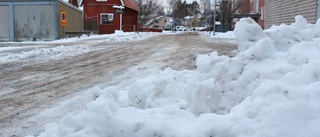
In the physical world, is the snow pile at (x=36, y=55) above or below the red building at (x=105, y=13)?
below

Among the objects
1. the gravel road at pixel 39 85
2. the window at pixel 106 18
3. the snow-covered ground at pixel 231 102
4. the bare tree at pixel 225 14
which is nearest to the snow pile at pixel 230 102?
the snow-covered ground at pixel 231 102

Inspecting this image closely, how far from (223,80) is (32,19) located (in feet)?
81.5

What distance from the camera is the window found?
1783 inches

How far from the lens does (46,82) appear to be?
8258 millimetres

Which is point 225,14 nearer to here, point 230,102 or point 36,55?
point 36,55

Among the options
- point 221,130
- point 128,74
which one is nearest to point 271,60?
point 221,130

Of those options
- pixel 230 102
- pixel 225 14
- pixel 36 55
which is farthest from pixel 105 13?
pixel 230 102

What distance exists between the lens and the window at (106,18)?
4528 centimetres

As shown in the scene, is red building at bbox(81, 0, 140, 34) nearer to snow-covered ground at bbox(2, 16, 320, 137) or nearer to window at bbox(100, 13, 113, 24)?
window at bbox(100, 13, 113, 24)

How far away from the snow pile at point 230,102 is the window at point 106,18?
134 ft

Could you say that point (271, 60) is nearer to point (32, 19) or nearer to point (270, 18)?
point (270, 18)

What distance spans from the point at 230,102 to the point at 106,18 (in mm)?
42419

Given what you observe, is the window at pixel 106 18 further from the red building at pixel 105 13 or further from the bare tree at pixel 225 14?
the bare tree at pixel 225 14

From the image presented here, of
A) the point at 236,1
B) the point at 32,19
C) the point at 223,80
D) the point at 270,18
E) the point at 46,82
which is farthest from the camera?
the point at 236,1
